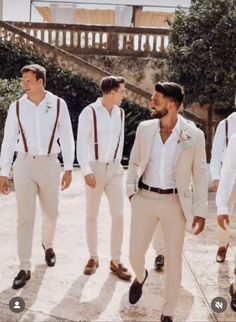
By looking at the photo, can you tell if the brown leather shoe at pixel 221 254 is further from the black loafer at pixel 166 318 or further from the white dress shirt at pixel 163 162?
the white dress shirt at pixel 163 162

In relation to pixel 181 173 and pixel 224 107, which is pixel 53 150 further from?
pixel 224 107

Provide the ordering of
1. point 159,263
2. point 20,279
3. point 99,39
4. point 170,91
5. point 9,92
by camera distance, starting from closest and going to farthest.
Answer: point 170,91 → point 20,279 → point 159,263 → point 9,92 → point 99,39

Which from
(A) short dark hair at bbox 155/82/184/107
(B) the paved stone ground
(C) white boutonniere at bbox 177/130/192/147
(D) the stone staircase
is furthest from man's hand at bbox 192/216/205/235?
(D) the stone staircase

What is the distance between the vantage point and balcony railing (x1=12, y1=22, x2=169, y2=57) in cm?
1562

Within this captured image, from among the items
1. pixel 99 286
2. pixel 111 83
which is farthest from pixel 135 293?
pixel 111 83

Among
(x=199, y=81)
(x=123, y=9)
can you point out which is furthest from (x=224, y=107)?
(x=123, y=9)

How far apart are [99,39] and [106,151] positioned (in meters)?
11.0

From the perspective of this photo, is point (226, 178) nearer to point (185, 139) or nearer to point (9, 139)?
point (185, 139)

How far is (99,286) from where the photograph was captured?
5016 mm

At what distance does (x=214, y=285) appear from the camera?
515 cm

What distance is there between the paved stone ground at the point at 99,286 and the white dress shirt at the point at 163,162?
40.4 inches

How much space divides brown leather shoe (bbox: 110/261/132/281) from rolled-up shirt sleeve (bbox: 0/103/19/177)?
1255 millimetres

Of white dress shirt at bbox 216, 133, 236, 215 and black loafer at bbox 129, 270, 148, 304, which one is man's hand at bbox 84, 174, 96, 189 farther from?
white dress shirt at bbox 216, 133, 236, 215

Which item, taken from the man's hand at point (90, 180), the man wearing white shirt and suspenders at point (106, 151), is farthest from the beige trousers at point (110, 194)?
the man's hand at point (90, 180)
